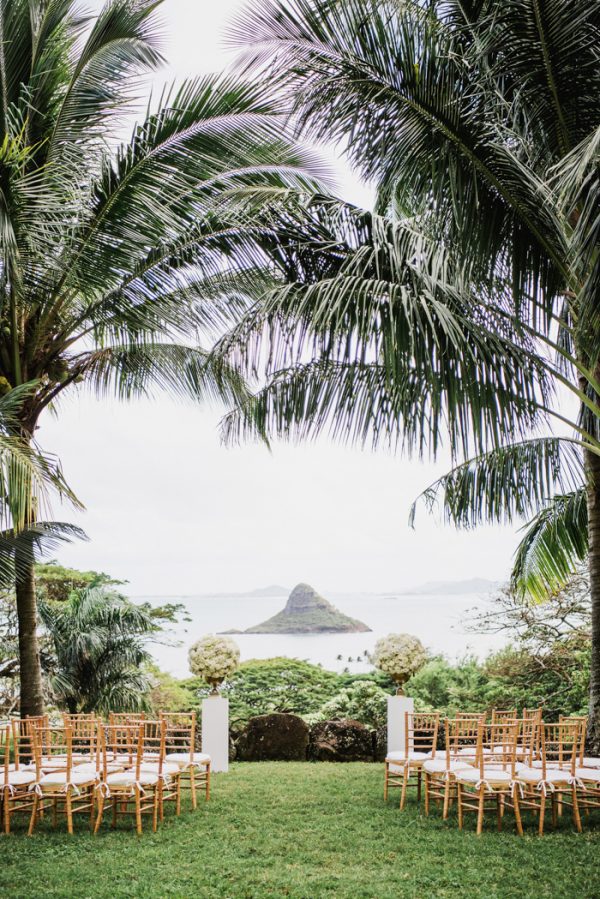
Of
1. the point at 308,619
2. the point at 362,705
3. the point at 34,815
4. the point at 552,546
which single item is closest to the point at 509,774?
the point at 552,546

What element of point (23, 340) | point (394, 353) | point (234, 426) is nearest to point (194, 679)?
point (234, 426)

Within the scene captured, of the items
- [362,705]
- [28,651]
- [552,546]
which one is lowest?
[362,705]

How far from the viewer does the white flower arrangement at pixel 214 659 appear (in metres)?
10.1

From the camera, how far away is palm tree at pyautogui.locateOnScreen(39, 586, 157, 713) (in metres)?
9.61

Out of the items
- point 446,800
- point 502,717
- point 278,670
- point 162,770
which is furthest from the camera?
point 278,670

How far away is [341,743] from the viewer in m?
10.6

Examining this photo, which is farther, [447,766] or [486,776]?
[447,766]

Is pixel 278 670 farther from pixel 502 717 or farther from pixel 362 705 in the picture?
pixel 502 717

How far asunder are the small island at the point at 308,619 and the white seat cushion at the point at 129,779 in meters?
13.1

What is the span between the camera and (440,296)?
577 centimetres

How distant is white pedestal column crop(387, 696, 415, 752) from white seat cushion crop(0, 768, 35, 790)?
14.9ft

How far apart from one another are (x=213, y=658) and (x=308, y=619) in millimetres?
9958

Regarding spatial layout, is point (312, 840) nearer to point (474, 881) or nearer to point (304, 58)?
point (474, 881)

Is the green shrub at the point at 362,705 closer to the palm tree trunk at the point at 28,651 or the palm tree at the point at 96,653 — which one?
the palm tree at the point at 96,653
